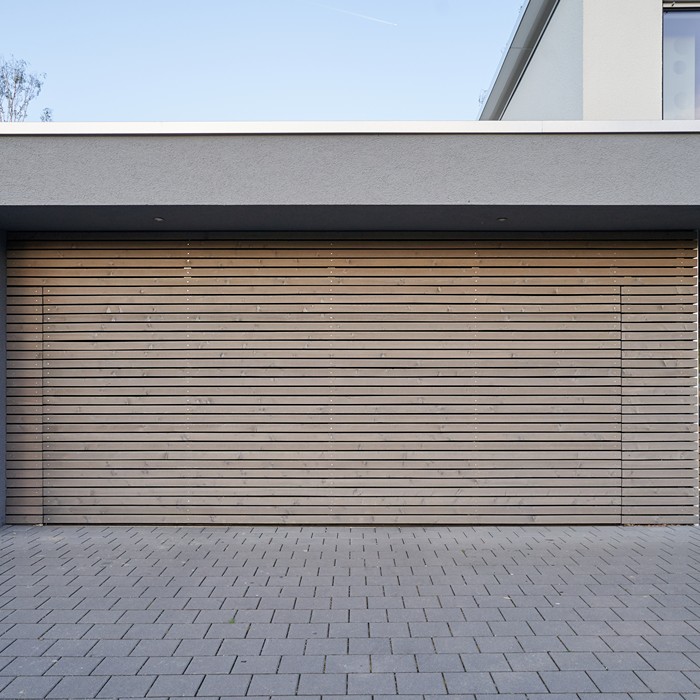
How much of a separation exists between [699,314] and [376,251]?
368 cm

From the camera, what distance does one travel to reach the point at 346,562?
5555mm

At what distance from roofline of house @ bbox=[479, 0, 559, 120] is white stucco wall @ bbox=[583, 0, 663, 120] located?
6.33ft

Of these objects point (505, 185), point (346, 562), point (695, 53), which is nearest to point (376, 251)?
point (505, 185)

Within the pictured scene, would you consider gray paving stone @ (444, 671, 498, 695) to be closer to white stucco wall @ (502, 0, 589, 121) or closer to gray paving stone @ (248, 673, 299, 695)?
gray paving stone @ (248, 673, 299, 695)

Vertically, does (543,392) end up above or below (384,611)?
above

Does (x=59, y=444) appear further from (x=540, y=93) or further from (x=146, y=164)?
(x=540, y=93)

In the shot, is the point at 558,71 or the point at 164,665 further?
the point at 558,71

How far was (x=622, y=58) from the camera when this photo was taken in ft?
23.1

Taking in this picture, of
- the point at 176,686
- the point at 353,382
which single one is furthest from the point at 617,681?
the point at 353,382

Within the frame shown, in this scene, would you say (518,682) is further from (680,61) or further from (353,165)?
(680,61)

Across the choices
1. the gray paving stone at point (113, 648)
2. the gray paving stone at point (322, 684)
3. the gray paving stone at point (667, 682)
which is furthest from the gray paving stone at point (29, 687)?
the gray paving stone at point (667, 682)

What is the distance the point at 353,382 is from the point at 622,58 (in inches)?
190

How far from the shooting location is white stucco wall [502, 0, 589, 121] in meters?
7.52

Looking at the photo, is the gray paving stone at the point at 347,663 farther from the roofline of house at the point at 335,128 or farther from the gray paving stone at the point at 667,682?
the roofline of house at the point at 335,128
